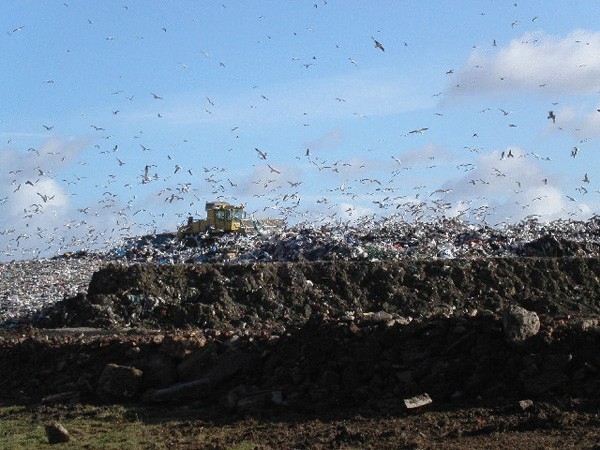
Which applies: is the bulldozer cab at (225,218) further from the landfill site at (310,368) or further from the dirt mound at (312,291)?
the landfill site at (310,368)

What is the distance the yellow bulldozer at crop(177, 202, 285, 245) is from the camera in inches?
1387

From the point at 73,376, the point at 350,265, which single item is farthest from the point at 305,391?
the point at 350,265

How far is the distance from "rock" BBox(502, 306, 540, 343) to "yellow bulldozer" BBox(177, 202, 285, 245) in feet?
81.9

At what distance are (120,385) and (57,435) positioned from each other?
7.14 ft

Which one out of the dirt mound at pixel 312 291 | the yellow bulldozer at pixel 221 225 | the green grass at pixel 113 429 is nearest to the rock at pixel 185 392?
the green grass at pixel 113 429

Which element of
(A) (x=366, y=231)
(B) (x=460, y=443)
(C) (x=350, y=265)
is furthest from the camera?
(A) (x=366, y=231)

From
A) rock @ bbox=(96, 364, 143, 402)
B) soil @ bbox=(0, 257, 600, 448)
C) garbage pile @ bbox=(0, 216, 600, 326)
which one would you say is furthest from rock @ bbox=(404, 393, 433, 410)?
garbage pile @ bbox=(0, 216, 600, 326)

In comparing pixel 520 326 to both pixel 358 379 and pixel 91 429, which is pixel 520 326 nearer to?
pixel 358 379

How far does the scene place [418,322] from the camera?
10.6m

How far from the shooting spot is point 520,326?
32.4 ft

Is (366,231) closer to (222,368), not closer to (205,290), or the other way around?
(205,290)

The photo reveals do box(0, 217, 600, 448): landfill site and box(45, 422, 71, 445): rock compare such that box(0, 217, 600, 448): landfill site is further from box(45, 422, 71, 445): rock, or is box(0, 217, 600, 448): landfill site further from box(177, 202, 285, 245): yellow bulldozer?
box(177, 202, 285, 245): yellow bulldozer

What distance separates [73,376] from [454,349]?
520cm

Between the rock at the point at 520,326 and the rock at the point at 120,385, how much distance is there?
461 cm
